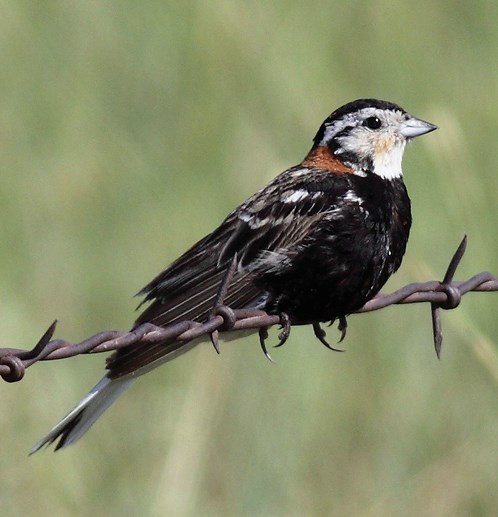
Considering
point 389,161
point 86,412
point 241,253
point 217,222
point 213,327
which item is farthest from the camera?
point 217,222

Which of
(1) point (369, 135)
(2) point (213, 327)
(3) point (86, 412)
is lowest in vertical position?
(3) point (86, 412)

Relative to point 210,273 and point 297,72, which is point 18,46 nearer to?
point 297,72

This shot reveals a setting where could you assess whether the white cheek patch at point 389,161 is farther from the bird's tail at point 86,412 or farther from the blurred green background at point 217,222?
the bird's tail at point 86,412

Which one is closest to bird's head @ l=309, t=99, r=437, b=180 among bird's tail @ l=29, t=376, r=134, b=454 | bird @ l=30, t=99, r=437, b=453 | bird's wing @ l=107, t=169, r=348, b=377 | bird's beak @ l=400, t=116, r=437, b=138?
bird's beak @ l=400, t=116, r=437, b=138

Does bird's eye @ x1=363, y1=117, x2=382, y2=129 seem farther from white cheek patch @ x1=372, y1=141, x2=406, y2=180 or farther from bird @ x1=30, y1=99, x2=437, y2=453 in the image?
bird @ x1=30, y1=99, x2=437, y2=453

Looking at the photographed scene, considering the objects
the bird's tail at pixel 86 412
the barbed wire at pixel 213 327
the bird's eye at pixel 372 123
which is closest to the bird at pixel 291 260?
the bird's tail at pixel 86 412

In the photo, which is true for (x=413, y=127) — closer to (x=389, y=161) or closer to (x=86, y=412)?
(x=389, y=161)

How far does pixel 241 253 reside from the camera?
16.7ft

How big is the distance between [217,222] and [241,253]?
2.02 metres

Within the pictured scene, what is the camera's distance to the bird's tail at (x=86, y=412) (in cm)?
482

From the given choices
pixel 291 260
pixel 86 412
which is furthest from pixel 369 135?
pixel 86 412

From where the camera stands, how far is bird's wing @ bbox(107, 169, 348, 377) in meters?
4.94

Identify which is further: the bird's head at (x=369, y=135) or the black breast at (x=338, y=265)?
the bird's head at (x=369, y=135)

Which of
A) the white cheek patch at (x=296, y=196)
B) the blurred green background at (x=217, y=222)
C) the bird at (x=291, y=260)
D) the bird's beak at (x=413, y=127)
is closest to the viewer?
the bird at (x=291, y=260)
